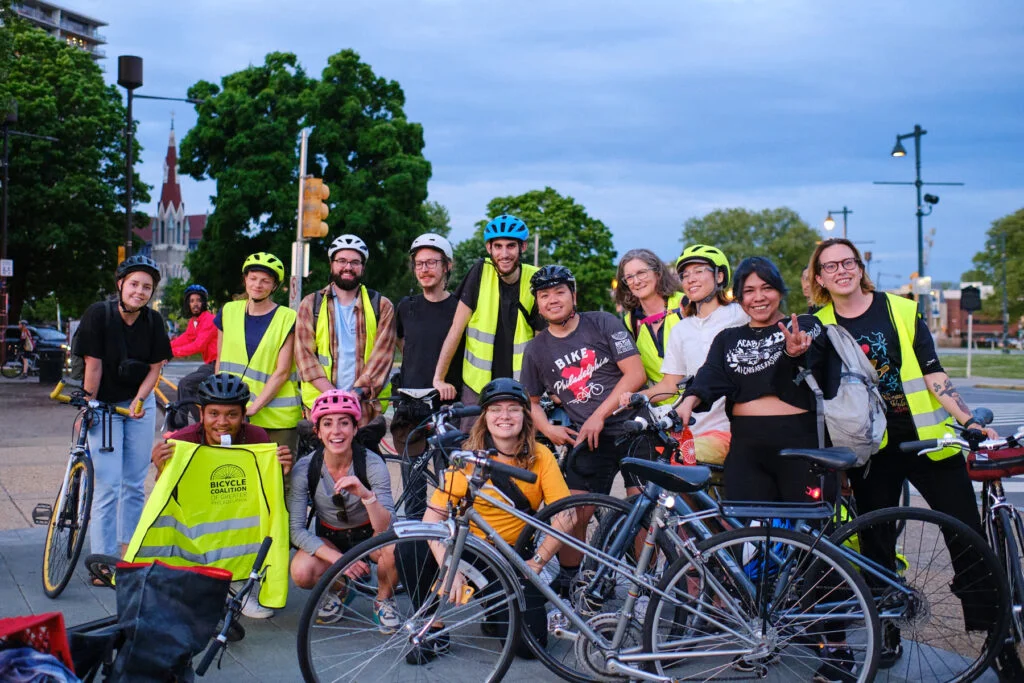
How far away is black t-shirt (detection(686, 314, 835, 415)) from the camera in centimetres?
435

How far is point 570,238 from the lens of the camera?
55688mm

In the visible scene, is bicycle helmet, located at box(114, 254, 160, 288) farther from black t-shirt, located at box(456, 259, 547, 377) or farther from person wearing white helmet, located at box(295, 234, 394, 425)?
black t-shirt, located at box(456, 259, 547, 377)

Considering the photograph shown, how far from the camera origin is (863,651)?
380 cm

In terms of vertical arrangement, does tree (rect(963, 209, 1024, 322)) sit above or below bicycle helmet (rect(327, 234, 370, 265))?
above

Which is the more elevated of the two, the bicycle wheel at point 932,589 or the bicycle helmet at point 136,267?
the bicycle helmet at point 136,267

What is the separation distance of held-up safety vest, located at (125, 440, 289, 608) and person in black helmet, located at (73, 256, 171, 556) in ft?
3.23

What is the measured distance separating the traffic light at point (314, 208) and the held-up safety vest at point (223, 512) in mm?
Answer: 11389

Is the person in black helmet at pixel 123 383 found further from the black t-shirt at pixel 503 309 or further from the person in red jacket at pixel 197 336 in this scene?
the person in red jacket at pixel 197 336

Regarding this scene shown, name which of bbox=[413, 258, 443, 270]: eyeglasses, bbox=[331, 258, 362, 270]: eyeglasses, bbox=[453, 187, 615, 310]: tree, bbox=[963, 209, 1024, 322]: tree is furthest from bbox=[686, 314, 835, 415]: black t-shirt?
bbox=[963, 209, 1024, 322]: tree

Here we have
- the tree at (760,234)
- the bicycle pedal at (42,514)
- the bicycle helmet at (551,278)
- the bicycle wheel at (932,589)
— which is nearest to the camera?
the bicycle wheel at (932,589)

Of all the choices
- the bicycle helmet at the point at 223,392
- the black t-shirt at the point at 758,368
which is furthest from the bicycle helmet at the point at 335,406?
the black t-shirt at the point at 758,368

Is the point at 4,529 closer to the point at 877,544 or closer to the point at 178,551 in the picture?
the point at 178,551

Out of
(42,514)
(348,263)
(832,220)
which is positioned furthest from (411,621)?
(832,220)

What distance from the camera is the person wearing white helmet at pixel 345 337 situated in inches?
232
